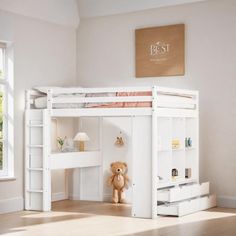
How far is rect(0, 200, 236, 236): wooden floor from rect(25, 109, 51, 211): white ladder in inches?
8.2

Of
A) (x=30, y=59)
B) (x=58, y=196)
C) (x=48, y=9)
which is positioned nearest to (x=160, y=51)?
(x=48, y=9)

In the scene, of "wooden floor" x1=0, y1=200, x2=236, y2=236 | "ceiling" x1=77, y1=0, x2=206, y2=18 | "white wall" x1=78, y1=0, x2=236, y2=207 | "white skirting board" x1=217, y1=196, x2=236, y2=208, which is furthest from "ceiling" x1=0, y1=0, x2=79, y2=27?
"white skirting board" x1=217, y1=196, x2=236, y2=208

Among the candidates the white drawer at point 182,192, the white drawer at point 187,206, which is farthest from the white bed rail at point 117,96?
the white drawer at point 187,206

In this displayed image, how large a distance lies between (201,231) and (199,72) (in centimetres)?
237

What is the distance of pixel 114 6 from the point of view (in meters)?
7.82

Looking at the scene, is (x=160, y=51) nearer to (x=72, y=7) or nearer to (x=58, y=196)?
(x=72, y=7)

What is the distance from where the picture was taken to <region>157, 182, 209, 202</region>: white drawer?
6.39 m

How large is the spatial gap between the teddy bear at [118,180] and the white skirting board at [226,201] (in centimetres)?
120

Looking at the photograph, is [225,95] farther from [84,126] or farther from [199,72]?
[84,126]

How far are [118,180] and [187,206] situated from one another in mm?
1220

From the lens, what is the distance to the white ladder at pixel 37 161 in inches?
268

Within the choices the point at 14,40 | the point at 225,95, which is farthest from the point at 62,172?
the point at 225,95

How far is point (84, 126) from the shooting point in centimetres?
797

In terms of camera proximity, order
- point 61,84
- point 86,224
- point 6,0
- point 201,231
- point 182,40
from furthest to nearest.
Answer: point 61,84
point 182,40
point 6,0
point 86,224
point 201,231
